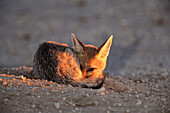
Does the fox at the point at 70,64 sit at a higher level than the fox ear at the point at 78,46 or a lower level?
lower

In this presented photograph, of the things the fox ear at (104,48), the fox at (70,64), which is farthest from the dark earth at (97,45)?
the fox ear at (104,48)

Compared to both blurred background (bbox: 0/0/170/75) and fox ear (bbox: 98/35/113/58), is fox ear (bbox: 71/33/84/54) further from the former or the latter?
blurred background (bbox: 0/0/170/75)

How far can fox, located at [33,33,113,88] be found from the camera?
458cm

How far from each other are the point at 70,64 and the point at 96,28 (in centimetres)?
928

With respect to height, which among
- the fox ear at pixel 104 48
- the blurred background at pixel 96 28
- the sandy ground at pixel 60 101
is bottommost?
the sandy ground at pixel 60 101

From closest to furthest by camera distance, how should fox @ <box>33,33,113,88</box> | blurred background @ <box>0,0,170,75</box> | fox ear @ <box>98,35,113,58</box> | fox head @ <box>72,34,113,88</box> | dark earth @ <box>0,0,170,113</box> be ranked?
dark earth @ <box>0,0,170,113</box>, fox @ <box>33,33,113,88</box>, fox head @ <box>72,34,113,88</box>, fox ear @ <box>98,35,113,58</box>, blurred background @ <box>0,0,170,75</box>

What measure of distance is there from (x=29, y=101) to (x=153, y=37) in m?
10.4

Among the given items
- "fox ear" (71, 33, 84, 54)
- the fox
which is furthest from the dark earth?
"fox ear" (71, 33, 84, 54)

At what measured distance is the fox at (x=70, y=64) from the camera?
4.58 metres

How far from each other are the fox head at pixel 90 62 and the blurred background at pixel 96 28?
392 cm

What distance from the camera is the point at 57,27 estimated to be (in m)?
13.8

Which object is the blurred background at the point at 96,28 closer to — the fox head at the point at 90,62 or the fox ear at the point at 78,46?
the fox head at the point at 90,62

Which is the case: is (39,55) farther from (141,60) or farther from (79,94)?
(141,60)

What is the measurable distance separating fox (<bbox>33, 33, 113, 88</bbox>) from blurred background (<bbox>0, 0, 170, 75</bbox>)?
13.3ft
